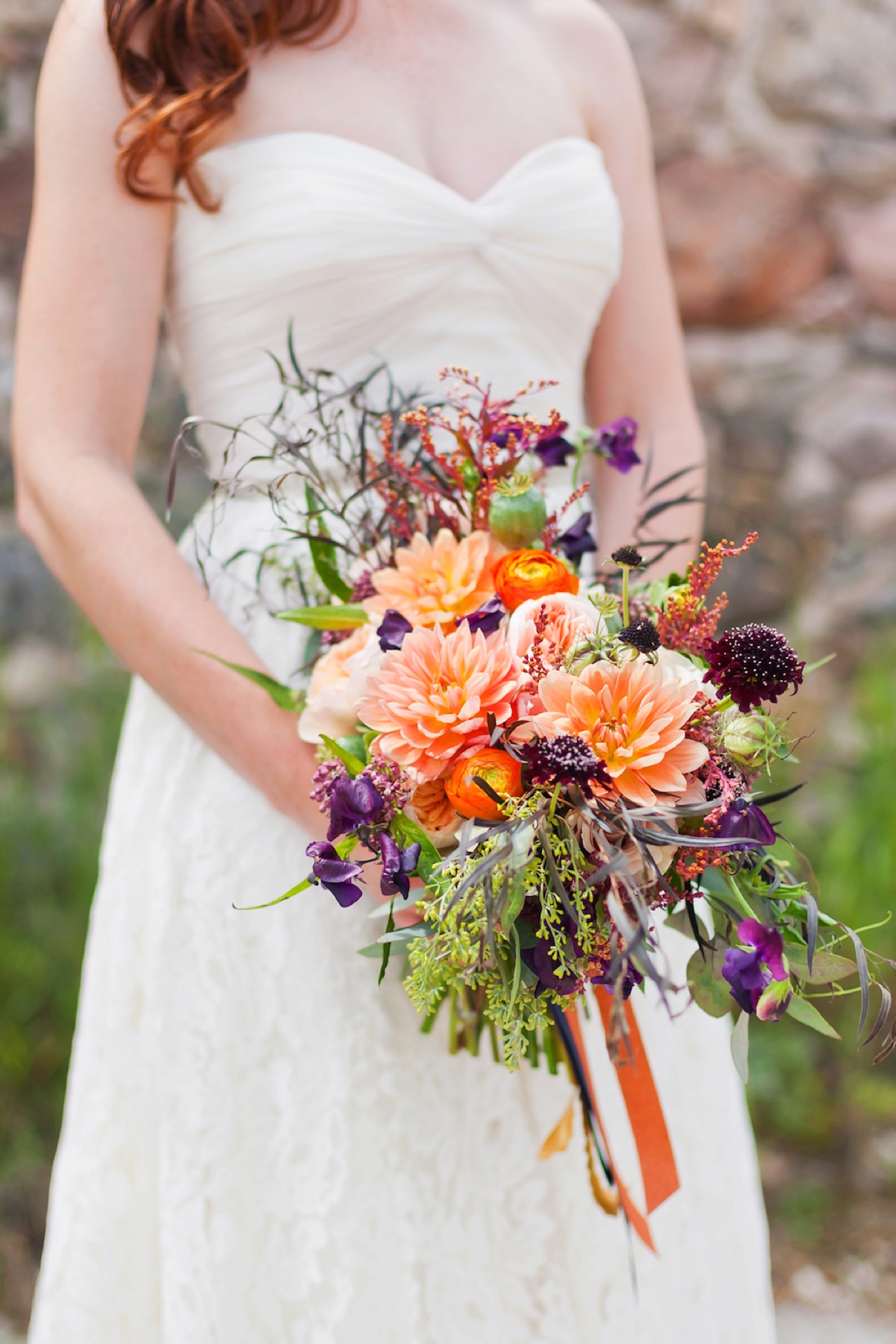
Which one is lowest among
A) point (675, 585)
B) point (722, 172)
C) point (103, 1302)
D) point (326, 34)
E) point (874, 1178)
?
point (874, 1178)

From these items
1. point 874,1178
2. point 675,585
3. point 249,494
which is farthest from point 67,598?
point 874,1178

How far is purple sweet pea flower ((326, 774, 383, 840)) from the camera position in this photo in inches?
27.0

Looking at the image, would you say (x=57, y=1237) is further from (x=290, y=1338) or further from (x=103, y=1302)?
(x=290, y=1338)

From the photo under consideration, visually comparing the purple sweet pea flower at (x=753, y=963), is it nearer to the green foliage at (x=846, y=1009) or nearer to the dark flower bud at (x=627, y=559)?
the dark flower bud at (x=627, y=559)

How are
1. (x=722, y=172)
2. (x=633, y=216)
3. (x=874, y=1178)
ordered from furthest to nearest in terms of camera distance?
1. (x=722, y=172)
2. (x=874, y=1178)
3. (x=633, y=216)

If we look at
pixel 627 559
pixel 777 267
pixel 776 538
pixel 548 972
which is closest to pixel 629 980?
pixel 548 972

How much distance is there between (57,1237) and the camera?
1040 millimetres

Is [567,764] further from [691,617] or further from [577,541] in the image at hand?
[577,541]

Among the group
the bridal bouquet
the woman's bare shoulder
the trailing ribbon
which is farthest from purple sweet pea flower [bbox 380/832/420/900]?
the woman's bare shoulder

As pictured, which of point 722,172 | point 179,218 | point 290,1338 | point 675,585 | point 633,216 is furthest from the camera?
point 722,172

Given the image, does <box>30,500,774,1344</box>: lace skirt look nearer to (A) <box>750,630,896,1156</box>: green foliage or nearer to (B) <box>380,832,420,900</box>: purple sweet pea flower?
(B) <box>380,832,420,900</box>: purple sweet pea flower

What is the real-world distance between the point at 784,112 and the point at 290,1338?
7.38 feet

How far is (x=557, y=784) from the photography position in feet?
2.09

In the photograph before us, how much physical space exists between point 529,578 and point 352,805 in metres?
0.21
